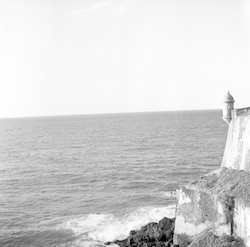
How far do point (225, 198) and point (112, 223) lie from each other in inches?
450

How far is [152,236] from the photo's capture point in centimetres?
2145

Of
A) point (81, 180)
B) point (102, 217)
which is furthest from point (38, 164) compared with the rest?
point (102, 217)

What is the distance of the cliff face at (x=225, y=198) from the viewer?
17.0m

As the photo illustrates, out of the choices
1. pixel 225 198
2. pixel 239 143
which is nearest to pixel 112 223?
pixel 225 198

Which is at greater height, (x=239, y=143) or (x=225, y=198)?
(x=239, y=143)

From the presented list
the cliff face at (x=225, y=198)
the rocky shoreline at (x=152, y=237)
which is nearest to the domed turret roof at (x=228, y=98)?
the cliff face at (x=225, y=198)

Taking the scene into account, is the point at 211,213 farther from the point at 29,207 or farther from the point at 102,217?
the point at 29,207

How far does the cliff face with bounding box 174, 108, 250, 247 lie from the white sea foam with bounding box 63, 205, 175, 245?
17.1 ft

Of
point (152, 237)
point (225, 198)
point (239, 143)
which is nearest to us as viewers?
point (225, 198)

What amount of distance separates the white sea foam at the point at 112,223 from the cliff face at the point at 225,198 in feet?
17.1

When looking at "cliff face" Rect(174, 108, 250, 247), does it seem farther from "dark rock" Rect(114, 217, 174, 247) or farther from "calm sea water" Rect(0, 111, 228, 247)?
"calm sea water" Rect(0, 111, 228, 247)

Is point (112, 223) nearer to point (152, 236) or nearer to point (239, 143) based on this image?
point (152, 236)

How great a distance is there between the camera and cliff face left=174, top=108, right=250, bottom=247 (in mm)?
17031

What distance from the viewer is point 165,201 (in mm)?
30031
